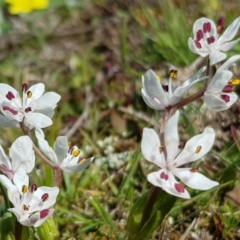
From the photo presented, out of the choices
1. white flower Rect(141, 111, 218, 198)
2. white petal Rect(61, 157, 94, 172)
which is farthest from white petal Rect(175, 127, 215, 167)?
white petal Rect(61, 157, 94, 172)

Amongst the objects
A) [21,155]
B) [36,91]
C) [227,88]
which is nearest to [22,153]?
[21,155]

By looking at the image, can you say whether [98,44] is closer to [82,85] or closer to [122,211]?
[82,85]

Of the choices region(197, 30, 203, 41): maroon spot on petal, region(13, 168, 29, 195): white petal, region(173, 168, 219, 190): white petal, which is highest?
region(197, 30, 203, 41): maroon spot on petal

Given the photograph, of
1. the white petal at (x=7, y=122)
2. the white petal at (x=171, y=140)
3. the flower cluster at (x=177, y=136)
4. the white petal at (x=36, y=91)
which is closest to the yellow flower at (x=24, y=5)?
the white petal at (x=36, y=91)

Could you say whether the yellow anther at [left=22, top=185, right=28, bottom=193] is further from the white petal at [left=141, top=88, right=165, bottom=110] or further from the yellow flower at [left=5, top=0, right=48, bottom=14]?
Result: the yellow flower at [left=5, top=0, right=48, bottom=14]

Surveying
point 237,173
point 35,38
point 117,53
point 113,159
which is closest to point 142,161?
point 113,159
